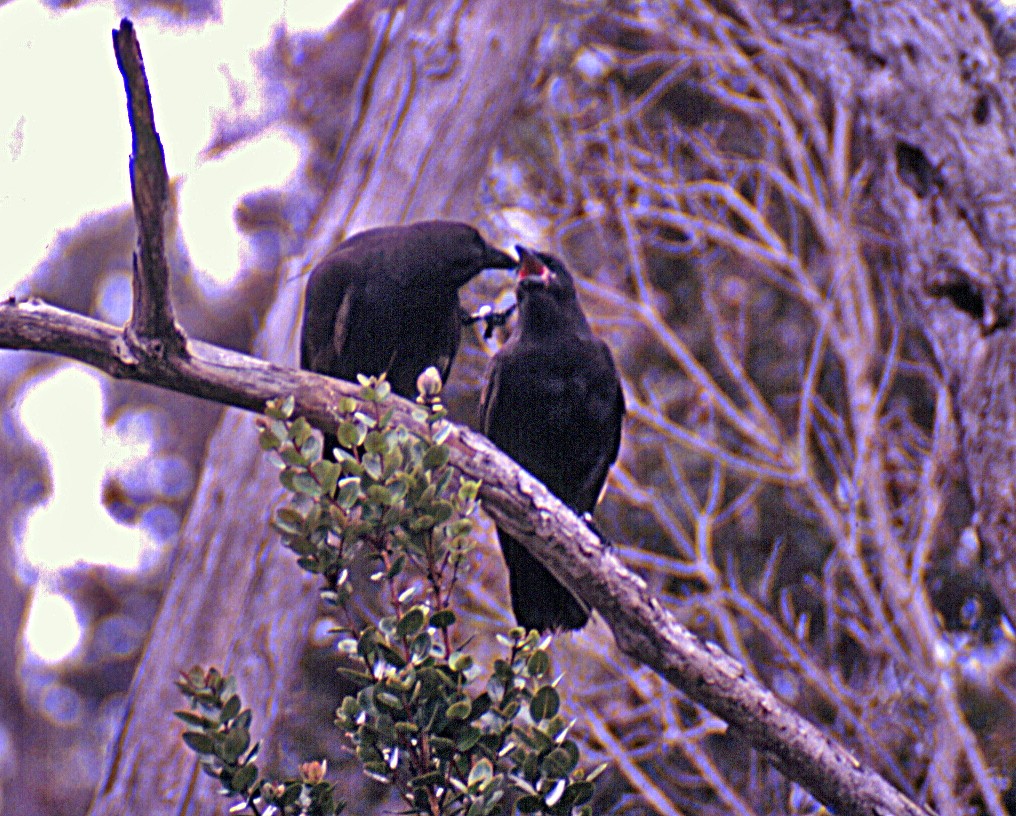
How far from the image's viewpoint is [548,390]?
2.30 metres

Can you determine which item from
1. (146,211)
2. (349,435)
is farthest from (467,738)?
(146,211)

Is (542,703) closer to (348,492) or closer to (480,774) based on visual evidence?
(480,774)

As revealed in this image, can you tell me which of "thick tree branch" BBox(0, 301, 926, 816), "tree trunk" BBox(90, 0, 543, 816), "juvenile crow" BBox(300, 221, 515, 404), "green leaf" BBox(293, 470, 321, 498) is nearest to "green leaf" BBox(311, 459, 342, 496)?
"green leaf" BBox(293, 470, 321, 498)

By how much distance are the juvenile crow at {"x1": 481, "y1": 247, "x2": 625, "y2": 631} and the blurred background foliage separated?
0.99 m

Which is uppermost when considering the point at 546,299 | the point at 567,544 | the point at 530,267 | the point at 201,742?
the point at 530,267

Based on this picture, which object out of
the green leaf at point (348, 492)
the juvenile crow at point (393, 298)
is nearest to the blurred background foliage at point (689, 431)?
the juvenile crow at point (393, 298)

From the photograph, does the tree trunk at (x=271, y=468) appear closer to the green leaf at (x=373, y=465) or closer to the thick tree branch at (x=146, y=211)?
the thick tree branch at (x=146, y=211)

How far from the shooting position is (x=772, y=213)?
522cm

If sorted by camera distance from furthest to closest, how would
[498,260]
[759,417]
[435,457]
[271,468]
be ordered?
1. [759,417]
2. [271,468]
3. [498,260]
4. [435,457]

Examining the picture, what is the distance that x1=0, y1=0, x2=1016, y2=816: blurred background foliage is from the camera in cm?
328

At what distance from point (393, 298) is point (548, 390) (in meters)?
A: 0.42

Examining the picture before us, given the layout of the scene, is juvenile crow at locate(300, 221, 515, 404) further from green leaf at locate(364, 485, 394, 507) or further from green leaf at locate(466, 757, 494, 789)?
green leaf at locate(466, 757, 494, 789)

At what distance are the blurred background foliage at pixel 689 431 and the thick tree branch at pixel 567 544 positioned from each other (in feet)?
4.95

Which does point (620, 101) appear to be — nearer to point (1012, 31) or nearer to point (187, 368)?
point (1012, 31)
